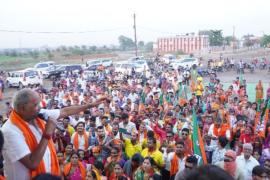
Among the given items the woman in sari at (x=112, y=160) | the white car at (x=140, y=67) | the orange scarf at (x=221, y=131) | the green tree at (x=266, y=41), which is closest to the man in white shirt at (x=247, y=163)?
the woman in sari at (x=112, y=160)

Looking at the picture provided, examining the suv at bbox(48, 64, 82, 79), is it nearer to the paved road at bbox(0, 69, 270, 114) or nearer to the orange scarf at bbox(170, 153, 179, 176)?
the paved road at bbox(0, 69, 270, 114)

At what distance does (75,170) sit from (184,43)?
58486 millimetres

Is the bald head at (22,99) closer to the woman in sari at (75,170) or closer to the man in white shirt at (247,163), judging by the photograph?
Result: the woman in sari at (75,170)

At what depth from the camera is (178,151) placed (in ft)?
17.5

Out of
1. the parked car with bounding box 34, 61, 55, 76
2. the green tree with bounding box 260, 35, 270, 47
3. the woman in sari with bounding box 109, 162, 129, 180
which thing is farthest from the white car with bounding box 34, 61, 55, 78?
the green tree with bounding box 260, 35, 270, 47

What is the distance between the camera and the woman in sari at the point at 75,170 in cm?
507

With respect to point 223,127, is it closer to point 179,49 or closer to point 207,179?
point 207,179

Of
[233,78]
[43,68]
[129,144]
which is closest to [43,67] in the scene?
[43,68]

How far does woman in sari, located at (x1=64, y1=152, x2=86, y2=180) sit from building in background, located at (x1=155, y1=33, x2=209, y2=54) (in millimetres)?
54031

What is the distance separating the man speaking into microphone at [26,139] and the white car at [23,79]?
21.6 meters

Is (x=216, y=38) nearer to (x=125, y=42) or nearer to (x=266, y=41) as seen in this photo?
(x=266, y=41)

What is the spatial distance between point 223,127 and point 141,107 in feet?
11.7

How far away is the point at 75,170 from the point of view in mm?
5113

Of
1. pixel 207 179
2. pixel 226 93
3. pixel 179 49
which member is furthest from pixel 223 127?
pixel 179 49
